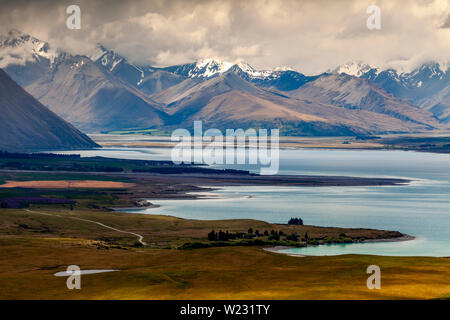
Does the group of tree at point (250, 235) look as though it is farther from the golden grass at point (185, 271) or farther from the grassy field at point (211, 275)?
the grassy field at point (211, 275)

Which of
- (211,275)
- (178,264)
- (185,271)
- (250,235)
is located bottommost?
(178,264)

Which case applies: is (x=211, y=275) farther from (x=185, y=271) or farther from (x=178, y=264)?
(x=178, y=264)

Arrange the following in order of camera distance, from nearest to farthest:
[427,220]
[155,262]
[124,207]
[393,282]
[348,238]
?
[393,282], [155,262], [348,238], [427,220], [124,207]

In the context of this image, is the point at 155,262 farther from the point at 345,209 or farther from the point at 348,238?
the point at 345,209

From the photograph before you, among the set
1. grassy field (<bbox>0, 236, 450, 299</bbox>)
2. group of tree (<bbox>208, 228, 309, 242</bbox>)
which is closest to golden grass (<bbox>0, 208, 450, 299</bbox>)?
grassy field (<bbox>0, 236, 450, 299</bbox>)

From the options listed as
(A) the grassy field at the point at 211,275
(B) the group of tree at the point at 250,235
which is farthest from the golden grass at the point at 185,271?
(B) the group of tree at the point at 250,235

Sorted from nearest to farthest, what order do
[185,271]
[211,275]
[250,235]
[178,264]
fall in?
[211,275] < [185,271] < [178,264] < [250,235]

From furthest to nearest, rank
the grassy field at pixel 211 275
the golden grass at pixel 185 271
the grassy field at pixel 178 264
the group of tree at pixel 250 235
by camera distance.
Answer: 1. the group of tree at pixel 250 235
2. the grassy field at pixel 178 264
3. the golden grass at pixel 185 271
4. the grassy field at pixel 211 275

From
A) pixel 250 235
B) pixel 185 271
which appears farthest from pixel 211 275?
pixel 250 235
